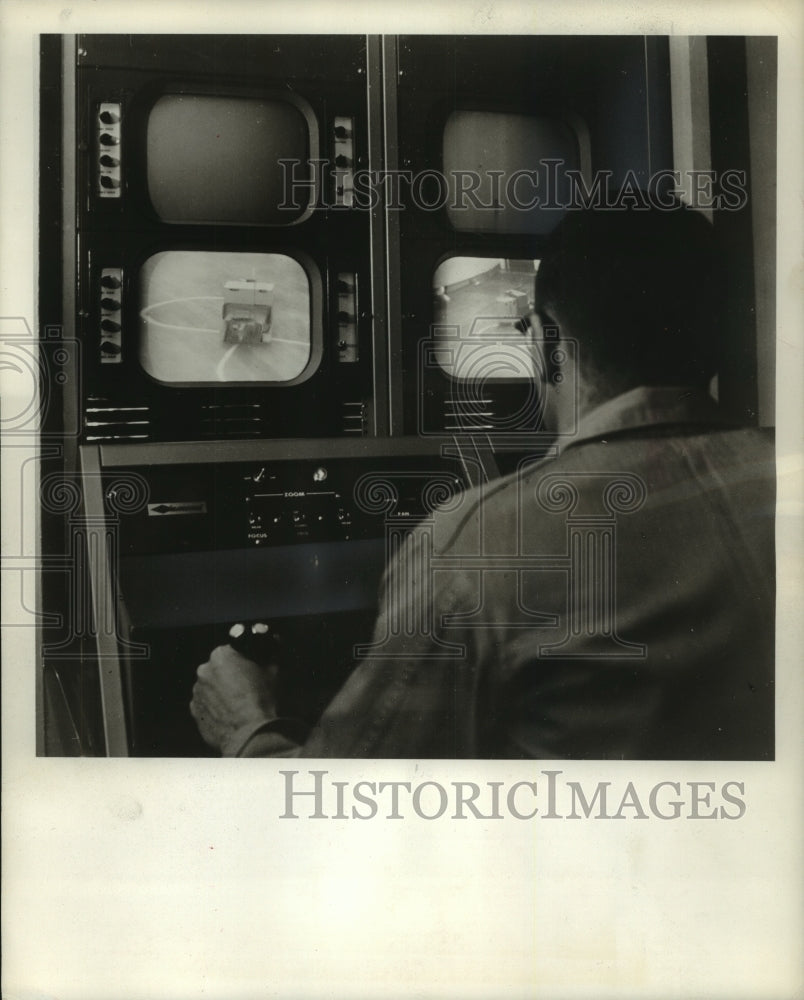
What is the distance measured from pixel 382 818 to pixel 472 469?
682mm

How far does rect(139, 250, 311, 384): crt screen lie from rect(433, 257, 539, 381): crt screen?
280 mm

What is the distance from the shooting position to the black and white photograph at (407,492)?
1672mm

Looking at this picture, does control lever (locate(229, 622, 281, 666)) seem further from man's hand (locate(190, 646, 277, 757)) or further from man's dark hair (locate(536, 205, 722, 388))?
man's dark hair (locate(536, 205, 722, 388))

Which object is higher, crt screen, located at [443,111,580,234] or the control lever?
crt screen, located at [443,111,580,234]

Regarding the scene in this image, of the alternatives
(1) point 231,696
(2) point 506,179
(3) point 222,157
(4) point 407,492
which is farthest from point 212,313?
(1) point 231,696

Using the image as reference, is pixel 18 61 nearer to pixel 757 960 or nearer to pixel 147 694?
pixel 147 694

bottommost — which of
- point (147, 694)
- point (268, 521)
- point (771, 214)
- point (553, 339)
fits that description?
point (147, 694)

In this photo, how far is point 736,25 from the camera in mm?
1691

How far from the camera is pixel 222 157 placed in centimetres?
168

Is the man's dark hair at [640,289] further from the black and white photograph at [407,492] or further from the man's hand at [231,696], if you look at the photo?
the man's hand at [231,696]

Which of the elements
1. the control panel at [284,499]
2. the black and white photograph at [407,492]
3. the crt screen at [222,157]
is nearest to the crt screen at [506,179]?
the black and white photograph at [407,492]

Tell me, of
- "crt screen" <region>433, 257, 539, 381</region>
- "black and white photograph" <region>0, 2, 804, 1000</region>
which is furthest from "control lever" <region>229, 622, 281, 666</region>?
"crt screen" <region>433, 257, 539, 381</region>

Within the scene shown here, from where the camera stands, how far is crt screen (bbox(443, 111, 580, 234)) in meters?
1.67

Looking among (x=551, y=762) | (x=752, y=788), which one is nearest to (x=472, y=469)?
(x=551, y=762)
